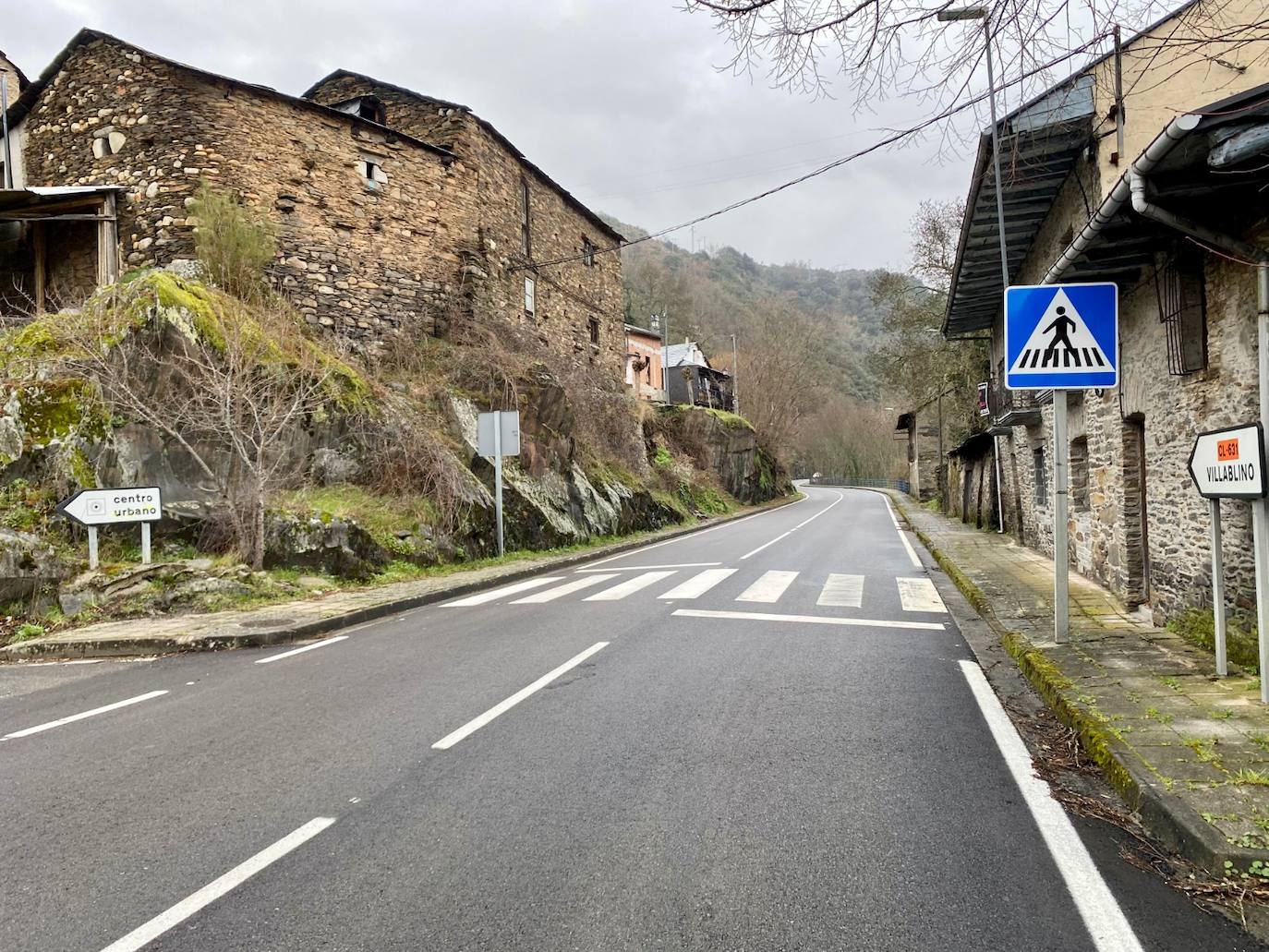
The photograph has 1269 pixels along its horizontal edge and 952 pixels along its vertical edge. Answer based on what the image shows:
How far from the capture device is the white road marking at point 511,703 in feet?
14.9

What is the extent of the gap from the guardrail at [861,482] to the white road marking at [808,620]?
6088 centimetres

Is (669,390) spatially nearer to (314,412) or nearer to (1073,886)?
(314,412)

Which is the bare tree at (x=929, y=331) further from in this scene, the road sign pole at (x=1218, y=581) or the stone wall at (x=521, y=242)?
the road sign pole at (x=1218, y=581)

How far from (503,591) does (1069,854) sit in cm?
933

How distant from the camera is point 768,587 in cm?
1085

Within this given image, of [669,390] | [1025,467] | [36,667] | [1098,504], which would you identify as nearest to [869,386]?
[669,390]

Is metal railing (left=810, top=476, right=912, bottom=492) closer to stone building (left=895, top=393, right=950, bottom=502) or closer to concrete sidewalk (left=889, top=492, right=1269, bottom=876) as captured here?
stone building (left=895, top=393, right=950, bottom=502)

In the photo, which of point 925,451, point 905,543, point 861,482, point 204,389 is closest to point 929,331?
point 905,543

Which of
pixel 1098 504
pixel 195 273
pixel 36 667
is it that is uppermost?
pixel 195 273

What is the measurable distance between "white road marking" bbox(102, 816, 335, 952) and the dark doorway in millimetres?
8831

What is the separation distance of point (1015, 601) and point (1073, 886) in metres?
6.87

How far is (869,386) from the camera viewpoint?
80.8 metres

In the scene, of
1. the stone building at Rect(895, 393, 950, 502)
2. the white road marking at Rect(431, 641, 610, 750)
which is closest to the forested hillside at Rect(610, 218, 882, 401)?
the stone building at Rect(895, 393, 950, 502)

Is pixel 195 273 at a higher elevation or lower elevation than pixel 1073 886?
higher
